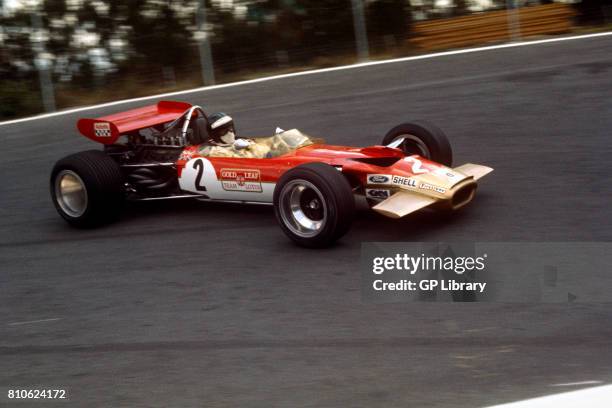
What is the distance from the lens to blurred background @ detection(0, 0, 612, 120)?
13141 millimetres

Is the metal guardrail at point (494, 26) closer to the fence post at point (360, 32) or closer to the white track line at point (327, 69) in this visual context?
the white track line at point (327, 69)

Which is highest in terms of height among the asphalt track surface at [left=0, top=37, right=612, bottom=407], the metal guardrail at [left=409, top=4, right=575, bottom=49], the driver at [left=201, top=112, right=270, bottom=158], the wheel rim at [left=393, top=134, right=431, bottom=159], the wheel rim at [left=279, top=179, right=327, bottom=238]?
the metal guardrail at [left=409, top=4, right=575, bottom=49]

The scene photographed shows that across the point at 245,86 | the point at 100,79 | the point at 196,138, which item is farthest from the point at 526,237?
the point at 100,79

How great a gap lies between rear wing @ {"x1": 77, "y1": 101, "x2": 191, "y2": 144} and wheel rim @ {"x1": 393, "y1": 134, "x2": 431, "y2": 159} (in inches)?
83.8

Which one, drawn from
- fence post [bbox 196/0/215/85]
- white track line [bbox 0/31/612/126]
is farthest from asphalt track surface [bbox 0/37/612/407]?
fence post [bbox 196/0/215/85]

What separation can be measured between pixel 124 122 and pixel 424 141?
9.00 feet

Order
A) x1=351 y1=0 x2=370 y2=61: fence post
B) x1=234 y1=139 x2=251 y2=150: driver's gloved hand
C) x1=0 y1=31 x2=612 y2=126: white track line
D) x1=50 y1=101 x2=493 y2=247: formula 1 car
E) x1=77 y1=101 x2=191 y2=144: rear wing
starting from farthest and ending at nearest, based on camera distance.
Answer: x1=351 y1=0 x2=370 y2=61: fence post < x1=0 y1=31 x2=612 y2=126: white track line < x1=77 y1=101 x2=191 y2=144: rear wing < x1=234 y1=139 x2=251 y2=150: driver's gloved hand < x1=50 y1=101 x2=493 y2=247: formula 1 car

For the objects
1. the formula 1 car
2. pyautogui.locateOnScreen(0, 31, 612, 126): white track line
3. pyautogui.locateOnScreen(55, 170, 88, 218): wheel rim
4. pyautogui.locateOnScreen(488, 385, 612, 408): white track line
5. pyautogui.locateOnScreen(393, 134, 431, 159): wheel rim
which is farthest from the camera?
pyautogui.locateOnScreen(0, 31, 612, 126): white track line

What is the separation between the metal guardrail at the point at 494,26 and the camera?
42.4ft

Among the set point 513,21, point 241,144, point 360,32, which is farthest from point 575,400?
point 360,32

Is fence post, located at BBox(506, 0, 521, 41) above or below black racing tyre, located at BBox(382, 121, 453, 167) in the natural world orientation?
above

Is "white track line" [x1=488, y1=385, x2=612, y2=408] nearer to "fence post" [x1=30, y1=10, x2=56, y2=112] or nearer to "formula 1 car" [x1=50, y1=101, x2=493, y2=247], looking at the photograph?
"formula 1 car" [x1=50, y1=101, x2=493, y2=247]

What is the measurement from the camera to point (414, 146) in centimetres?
704

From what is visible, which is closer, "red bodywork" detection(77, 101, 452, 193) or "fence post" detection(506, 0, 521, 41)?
"red bodywork" detection(77, 101, 452, 193)
